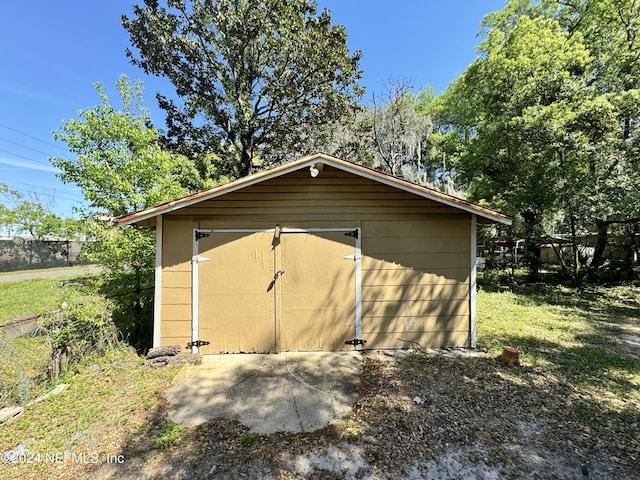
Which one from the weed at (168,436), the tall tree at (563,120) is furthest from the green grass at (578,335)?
the weed at (168,436)

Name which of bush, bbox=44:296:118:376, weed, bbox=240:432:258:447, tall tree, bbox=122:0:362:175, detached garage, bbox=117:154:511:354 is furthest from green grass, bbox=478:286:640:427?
tall tree, bbox=122:0:362:175

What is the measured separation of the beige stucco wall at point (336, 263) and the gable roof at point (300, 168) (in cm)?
23

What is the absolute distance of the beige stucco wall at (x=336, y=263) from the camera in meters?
4.62

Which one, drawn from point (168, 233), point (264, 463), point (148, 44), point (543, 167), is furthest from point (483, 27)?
point (264, 463)

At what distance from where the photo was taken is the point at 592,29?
1140 cm

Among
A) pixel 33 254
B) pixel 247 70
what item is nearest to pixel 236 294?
pixel 247 70

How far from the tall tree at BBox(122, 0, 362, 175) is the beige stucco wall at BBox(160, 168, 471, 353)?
875 centimetres

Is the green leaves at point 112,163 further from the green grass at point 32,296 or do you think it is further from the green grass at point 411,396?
the green grass at point 411,396

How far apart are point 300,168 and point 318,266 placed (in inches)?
64.5

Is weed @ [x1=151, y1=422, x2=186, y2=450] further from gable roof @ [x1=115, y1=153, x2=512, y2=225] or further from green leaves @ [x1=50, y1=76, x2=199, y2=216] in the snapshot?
green leaves @ [x1=50, y1=76, x2=199, y2=216]

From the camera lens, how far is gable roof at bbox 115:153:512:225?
4281 millimetres

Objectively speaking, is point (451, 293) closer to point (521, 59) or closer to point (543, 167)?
Result: point (543, 167)

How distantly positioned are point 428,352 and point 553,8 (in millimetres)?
17395

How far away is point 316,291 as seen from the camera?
477 centimetres
